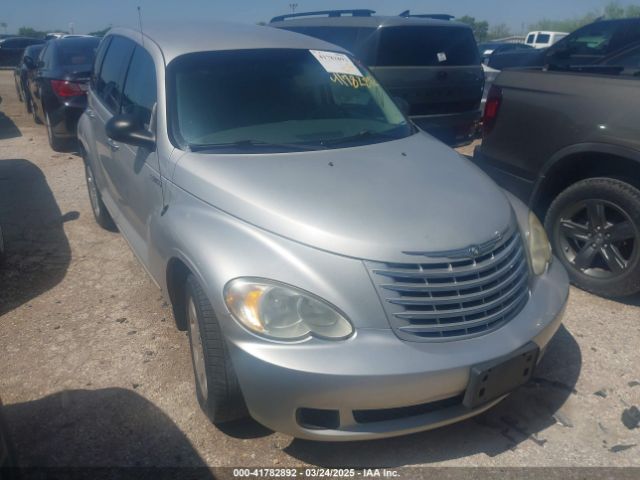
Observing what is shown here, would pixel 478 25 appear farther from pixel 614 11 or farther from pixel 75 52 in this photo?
pixel 75 52

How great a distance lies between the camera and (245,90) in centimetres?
312

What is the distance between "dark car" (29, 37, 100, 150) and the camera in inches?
283

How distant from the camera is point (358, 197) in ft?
8.03

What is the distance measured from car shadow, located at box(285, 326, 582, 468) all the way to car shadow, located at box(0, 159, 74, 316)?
2491mm

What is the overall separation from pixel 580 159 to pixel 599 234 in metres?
0.53

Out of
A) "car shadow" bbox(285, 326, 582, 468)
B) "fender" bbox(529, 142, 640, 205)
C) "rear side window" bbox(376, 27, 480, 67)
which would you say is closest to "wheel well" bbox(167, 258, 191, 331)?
"car shadow" bbox(285, 326, 582, 468)

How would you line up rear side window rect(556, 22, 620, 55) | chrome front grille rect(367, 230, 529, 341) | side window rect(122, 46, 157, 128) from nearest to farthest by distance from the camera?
chrome front grille rect(367, 230, 529, 341), side window rect(122, 46, 157, 128), rear side window rect(556, 22, 620, 55)

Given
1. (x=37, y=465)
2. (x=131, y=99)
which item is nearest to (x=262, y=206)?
(x=37, y=465)

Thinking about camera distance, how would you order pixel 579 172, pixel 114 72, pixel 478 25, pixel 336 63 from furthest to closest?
pixel 478 25 < pixel 114 72 < pixel 579 172 < pixel 336 63

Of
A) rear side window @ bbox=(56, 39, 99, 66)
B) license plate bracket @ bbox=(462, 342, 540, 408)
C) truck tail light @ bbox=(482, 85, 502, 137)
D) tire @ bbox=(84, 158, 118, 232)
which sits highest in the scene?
truck tail light @ bbox=(482, 85, 502, 137)

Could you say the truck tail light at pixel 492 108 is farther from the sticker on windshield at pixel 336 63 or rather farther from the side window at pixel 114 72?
the side window at pixel 114 72

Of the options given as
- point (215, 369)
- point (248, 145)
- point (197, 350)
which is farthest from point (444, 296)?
point (248, 145)

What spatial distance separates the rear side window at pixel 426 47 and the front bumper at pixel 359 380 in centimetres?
487

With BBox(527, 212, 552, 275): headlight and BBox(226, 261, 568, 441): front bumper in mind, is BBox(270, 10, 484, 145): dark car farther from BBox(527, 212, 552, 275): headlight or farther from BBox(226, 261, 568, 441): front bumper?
BBox(226, 261, 568, 441): front bumper
